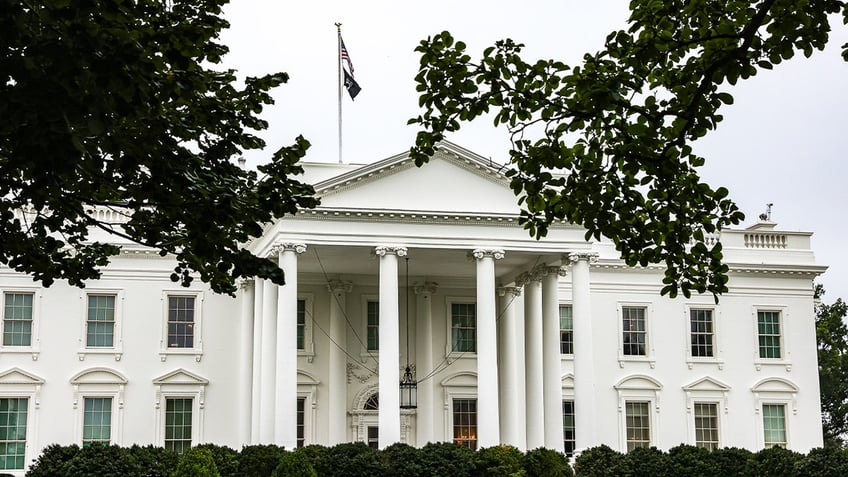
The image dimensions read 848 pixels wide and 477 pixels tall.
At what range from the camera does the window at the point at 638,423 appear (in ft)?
122

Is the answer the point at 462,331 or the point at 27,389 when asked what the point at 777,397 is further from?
the point at 27,389

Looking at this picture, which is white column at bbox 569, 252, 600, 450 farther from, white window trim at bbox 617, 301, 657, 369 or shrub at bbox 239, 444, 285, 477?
shrub at bbox 239, 444, 285, 477

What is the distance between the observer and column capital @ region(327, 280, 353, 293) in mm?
34469

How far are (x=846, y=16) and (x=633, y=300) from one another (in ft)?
98.5

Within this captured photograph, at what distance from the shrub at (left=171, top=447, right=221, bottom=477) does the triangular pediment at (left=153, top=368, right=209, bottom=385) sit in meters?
7.77

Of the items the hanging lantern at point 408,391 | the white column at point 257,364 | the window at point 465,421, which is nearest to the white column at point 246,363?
the white column at point 257,364

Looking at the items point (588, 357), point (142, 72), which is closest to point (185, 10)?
point (142, 72)

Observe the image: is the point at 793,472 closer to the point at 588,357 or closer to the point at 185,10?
the point at 588,357

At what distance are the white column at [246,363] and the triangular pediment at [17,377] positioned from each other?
6089mm

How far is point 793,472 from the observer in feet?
103

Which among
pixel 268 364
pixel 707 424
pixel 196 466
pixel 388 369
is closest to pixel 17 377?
pixel 268 364

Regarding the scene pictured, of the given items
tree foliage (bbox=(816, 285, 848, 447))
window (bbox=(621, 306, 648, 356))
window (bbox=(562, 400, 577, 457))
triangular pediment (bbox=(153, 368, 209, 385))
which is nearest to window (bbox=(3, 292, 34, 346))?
triangular pediment (bbox=(153, 368, 209, 385))

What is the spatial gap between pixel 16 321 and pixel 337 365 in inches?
391

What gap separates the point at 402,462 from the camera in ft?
90.3
